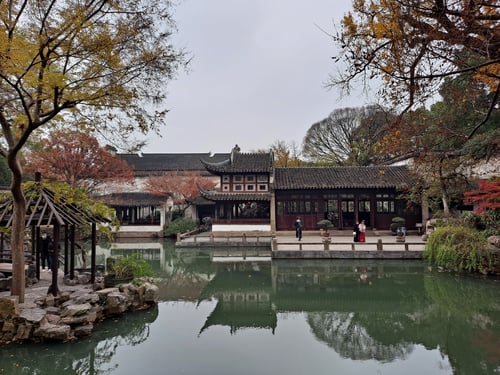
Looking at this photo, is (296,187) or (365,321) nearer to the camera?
(365,321)

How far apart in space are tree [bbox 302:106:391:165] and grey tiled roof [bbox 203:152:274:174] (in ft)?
31.3

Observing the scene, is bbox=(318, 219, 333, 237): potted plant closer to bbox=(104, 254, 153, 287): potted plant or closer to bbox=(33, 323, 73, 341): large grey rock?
bbox=(104, 254, 153, 287): potted plant

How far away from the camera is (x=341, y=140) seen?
29.6 m

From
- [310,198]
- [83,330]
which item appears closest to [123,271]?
[83,330]

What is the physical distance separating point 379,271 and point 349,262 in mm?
1524

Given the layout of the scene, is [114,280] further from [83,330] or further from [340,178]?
[340,178]

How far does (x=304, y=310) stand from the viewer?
781 cm

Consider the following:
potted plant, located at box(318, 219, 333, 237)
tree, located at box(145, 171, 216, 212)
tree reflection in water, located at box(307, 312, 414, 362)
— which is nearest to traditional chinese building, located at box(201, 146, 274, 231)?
potted plant, located at box(318, 219, 333, 237)

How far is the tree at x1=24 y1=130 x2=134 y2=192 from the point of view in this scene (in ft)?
63.3

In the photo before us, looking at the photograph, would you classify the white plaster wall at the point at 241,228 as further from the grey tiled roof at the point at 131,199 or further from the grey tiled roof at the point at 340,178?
the grey tiled roof at the point at 131,199

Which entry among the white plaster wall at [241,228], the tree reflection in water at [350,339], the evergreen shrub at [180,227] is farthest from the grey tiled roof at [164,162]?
the tree reflection in water at [350,339]

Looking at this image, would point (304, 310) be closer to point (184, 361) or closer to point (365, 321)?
point (365, 321)

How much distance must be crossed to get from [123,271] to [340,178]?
14.6 metres

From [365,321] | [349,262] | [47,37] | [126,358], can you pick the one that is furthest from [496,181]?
[47,37]
